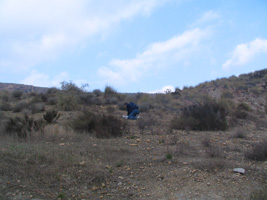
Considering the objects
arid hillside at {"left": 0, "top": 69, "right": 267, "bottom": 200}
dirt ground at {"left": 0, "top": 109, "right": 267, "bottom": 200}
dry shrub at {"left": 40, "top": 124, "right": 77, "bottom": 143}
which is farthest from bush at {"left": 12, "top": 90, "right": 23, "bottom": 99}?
dirt ground at {"left": 0, "top": 109, "right": 267, "bottom": 200}

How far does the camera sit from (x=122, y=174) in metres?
6.68

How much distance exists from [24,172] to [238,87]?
3438 centimetres

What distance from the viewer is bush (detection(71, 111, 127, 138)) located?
11266 millimetres

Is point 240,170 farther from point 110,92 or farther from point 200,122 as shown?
point 110,92

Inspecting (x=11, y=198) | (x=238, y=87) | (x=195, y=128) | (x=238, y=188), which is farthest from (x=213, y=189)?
(x=238, y=87)

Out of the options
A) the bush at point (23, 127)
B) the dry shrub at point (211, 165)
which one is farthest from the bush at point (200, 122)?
the dry shrub at point (211, 165)

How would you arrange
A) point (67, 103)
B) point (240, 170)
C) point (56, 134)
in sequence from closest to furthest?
point (240, 170) → point (56, 134) → point (67, 103)

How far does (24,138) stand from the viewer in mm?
10016

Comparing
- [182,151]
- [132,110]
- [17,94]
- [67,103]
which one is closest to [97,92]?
[17,94]

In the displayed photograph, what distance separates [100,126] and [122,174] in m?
4.98

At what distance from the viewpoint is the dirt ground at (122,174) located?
18.3 ft

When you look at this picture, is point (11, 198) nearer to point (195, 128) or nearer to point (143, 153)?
point (143, 153)

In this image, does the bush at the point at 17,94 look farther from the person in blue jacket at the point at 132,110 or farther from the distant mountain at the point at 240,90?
the distant mountain at the point at 240,90

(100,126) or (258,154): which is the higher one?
(100,126)
